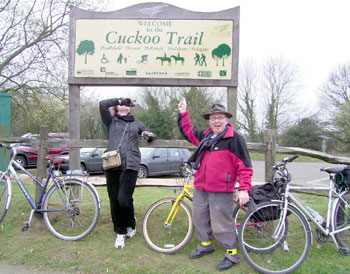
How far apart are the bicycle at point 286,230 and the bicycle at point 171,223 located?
0.98 ft

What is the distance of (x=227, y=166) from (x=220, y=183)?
0.66 feet

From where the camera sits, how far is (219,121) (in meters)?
3.21

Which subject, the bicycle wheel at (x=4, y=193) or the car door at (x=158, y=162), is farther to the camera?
the car door at (x=158, y=162)

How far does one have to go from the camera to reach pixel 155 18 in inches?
170

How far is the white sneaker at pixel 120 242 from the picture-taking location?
350cm

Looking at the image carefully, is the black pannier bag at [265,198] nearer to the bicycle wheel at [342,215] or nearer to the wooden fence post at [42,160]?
the bicycle wheel at [342,215]

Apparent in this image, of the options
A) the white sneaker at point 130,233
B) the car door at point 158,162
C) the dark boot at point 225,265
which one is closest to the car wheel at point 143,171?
the car door at point 158,162

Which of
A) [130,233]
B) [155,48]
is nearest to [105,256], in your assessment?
[130,233]

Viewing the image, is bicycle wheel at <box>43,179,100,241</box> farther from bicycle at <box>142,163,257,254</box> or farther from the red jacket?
the red jacket

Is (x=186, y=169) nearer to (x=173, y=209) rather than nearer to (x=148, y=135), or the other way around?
(x=173, y=209)

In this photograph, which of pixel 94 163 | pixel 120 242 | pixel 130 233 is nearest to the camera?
pixel 120 242

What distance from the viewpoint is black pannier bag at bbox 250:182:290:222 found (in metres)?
3.20

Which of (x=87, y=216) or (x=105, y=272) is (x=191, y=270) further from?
(x=87, y=216)

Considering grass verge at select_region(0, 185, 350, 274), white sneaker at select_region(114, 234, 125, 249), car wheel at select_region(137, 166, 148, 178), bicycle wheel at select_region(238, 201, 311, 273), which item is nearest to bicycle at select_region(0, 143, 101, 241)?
grass verge at select_region(0, 185, 350, 274)
